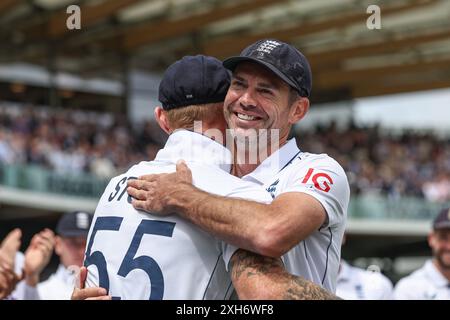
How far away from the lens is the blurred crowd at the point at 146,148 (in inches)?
607

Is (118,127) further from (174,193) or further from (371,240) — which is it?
(174,193)

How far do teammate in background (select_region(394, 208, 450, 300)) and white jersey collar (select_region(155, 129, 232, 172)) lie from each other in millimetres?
3464

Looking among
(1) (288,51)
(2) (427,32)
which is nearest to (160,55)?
(2) (427,32)

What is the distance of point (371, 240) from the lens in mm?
20078

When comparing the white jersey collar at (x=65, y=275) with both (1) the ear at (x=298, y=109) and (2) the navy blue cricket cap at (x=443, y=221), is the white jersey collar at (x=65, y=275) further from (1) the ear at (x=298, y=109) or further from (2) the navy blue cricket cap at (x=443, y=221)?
(2) the navy blue cricket cap at (x=443, y=221)

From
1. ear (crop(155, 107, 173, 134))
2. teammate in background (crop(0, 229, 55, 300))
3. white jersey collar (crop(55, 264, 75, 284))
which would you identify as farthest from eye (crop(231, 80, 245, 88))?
white jersey collar (crop(55, 264, 75, 284))

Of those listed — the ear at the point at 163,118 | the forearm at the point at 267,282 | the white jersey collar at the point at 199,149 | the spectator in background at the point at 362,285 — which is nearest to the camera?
the forearm at the point at 267,282

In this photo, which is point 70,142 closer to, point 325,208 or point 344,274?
point 344,274

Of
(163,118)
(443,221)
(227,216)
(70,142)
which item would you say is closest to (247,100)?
(163,118)

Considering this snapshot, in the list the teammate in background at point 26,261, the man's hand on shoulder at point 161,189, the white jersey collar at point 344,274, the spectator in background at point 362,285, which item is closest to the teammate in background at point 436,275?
the spectator in background at point 362,285

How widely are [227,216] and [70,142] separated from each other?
47.6 feet

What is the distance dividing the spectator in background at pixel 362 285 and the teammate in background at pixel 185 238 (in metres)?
3.72

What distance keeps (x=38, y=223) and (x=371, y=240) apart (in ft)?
27.1

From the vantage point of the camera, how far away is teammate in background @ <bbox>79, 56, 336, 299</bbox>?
231cm
